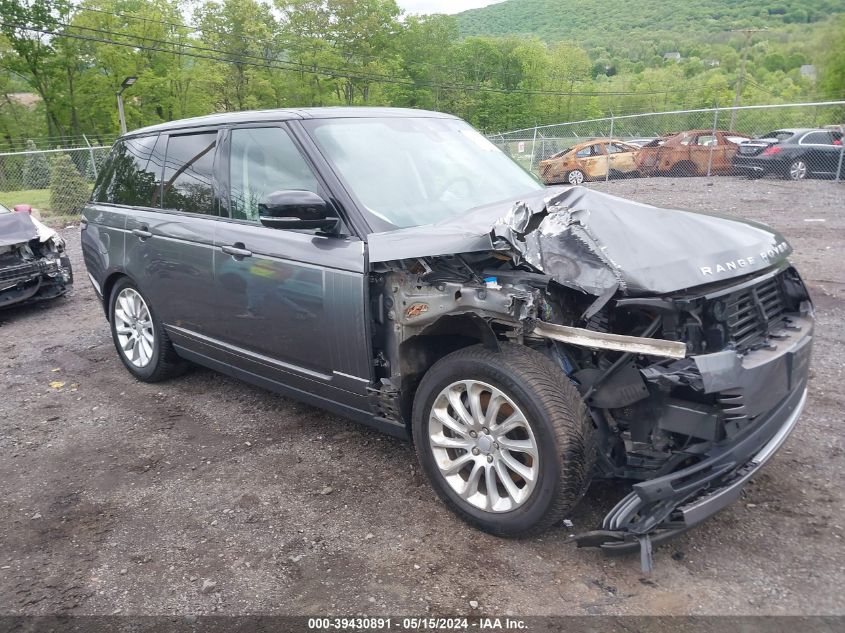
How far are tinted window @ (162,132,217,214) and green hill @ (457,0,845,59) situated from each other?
61.5 m

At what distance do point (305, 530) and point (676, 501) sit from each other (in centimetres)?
169

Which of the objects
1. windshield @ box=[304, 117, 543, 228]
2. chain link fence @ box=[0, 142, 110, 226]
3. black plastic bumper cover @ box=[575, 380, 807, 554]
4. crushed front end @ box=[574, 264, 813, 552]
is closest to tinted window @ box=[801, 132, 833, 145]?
windshield @ box=[304, 117, 543, 228]

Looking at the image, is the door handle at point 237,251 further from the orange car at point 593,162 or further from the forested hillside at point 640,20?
the forested hillside at point 640,20

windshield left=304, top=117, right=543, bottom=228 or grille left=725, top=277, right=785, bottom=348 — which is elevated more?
windshield left=304, top=117, right=543, bottom=228

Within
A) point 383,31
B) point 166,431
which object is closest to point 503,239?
point 166,431

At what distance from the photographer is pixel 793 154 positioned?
15.9 meters

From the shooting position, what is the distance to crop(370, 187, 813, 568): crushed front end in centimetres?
244

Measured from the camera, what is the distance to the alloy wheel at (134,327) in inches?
191

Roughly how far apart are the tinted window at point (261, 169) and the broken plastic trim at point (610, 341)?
1.50 meters

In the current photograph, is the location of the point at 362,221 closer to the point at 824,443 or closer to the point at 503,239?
the point at 503,239

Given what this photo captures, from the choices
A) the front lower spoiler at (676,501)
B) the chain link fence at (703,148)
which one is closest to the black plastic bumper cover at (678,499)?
the front lower spoiler at (676,501)

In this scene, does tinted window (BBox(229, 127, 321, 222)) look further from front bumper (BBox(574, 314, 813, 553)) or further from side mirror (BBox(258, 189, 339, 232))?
front bumper (BBox(574, 314, 813, 553))

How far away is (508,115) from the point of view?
66.9 metres

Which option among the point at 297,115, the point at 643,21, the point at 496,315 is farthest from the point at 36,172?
the point at 643,21
